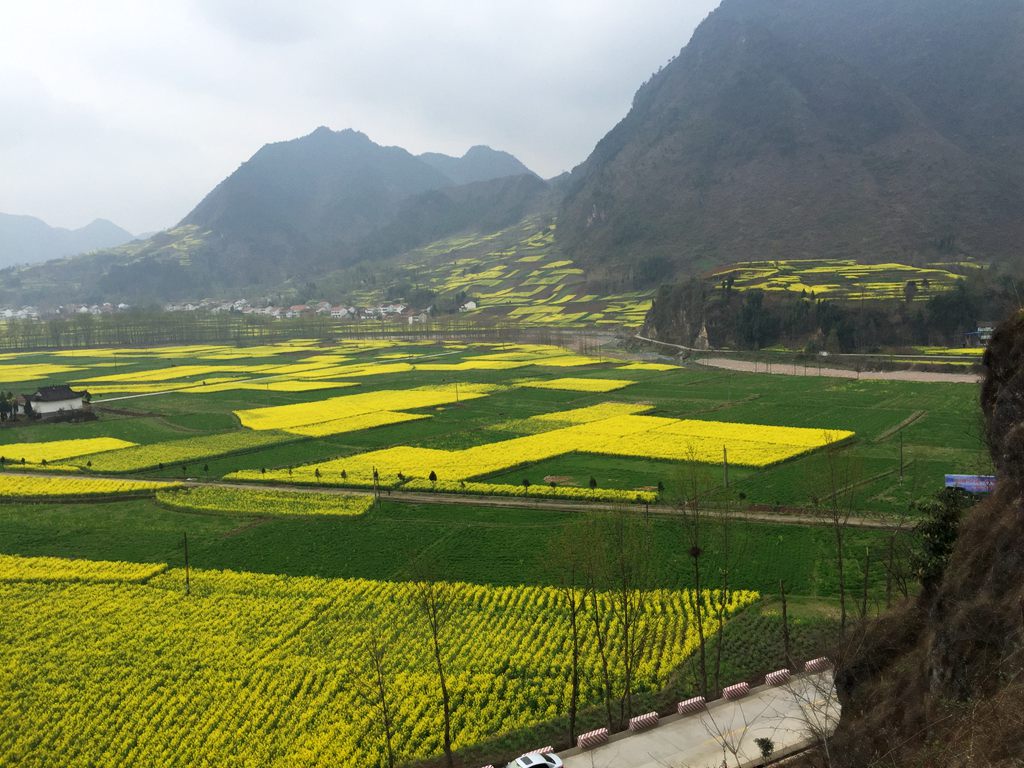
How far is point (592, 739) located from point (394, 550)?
16.9m

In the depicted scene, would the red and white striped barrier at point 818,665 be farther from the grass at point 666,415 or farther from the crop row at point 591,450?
the crop row at point 591,450

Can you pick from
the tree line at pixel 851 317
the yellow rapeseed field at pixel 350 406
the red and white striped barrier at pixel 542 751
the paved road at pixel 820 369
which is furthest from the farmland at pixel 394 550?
the tree line at pixel 851 317

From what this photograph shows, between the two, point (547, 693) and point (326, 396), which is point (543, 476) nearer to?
point (547, 693)

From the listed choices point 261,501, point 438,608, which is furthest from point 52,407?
point 438,608

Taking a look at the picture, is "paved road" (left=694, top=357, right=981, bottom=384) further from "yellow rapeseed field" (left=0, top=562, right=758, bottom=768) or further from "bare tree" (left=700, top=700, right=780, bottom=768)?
"bare tree" (left=700, top=700, right=780, bottom=768)

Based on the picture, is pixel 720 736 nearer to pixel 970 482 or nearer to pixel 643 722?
pixel 643 722

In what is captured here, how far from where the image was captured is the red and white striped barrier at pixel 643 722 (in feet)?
64.5

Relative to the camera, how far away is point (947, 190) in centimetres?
18525

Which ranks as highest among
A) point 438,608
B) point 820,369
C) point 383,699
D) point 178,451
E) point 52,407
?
point 52,407

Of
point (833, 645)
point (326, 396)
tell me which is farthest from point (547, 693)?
point (326, 396)

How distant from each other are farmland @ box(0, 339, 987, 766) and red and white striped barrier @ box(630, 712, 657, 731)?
159 centimetres

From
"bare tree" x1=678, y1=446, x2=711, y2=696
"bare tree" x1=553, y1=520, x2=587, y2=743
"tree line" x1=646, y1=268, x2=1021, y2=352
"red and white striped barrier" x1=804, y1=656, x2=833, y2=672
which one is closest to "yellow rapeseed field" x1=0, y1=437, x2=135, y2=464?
"bare tree" x1=678, y1=446, x2=711, y2=696

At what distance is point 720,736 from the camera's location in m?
17.8

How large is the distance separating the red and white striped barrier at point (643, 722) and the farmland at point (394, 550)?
159 centimetres
